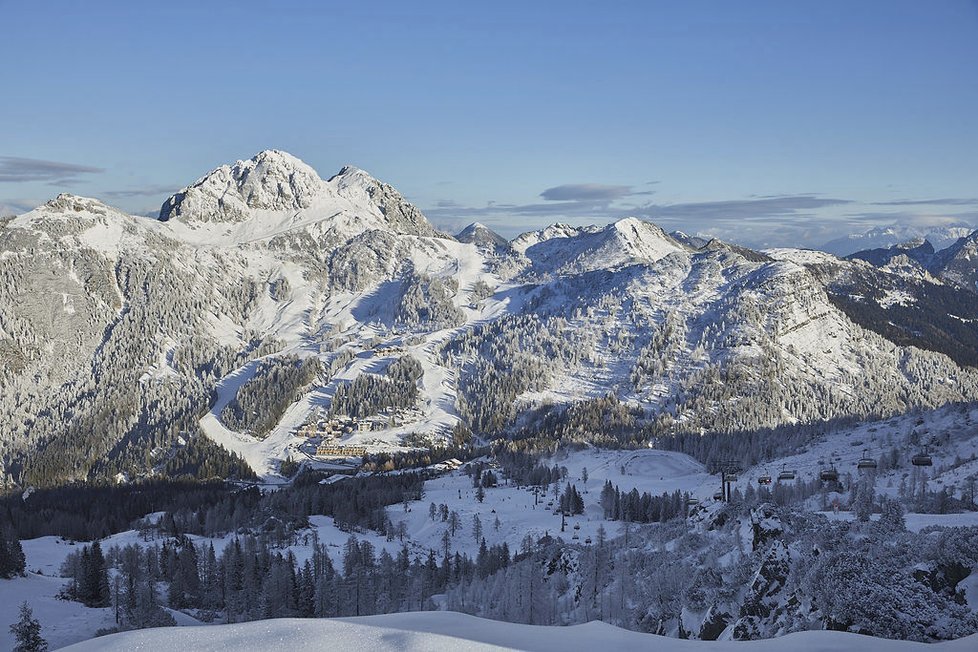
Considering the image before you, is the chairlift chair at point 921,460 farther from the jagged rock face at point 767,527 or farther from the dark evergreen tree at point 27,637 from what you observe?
the dark evergreen tree at point 27,637

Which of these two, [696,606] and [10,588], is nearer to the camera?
[696,606]

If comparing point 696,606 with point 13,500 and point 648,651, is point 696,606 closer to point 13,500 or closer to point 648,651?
point 648,651

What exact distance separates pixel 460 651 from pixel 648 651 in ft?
13.9

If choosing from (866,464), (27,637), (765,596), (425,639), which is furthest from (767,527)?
(866,464)

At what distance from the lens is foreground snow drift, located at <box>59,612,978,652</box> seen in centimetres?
1438

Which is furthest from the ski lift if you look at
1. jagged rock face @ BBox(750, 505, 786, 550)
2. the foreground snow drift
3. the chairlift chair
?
the foreground snow drift

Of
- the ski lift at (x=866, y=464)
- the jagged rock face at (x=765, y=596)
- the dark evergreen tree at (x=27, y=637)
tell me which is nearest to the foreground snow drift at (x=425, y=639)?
the jagged rock face at (x=765, y=596)

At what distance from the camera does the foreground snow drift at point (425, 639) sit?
47.2ft

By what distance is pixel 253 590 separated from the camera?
228 feet

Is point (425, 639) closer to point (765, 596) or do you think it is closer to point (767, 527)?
point (765, 596)

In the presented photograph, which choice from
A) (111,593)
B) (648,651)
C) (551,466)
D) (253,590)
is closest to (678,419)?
(551,466)

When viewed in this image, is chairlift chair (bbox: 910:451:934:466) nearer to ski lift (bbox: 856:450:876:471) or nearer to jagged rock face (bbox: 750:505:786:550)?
ski lift (bbox: 856:450:876:471)

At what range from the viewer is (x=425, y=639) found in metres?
14.5

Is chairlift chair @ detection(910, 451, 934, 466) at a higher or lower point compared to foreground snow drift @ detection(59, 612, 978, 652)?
lower
